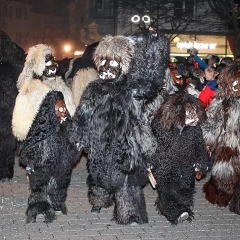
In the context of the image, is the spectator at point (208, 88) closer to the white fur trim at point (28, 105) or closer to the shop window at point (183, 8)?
the white fur trim at point (28, 105)

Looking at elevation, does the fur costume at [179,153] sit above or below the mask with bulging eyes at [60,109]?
below

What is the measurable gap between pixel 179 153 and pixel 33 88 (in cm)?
213

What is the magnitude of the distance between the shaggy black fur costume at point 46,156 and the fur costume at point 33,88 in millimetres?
92

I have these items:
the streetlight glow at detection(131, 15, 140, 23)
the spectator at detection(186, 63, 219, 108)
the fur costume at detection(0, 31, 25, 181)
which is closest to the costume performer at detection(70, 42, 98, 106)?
the fur costume at detection(0, 31, 25, 181)

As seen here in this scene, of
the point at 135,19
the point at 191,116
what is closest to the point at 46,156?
the point at 191,116

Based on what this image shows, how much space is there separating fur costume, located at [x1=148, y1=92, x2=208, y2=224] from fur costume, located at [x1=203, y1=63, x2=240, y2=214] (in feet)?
2.14

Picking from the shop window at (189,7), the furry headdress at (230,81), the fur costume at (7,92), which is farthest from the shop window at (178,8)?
the furry headdress at (230,81)

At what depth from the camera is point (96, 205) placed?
304 inches

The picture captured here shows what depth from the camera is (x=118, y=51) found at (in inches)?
279

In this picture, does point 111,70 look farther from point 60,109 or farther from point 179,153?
point 179,153

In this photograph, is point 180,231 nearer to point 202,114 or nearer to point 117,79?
point 202,114

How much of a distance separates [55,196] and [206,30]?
27.6 m

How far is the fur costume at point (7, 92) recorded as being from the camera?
30.7 feet

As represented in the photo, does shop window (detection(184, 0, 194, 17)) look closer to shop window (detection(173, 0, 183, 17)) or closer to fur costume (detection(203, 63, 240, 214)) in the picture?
shop window (detection(173, 0, 183, 17))
